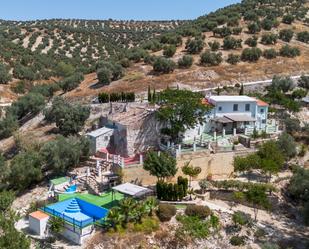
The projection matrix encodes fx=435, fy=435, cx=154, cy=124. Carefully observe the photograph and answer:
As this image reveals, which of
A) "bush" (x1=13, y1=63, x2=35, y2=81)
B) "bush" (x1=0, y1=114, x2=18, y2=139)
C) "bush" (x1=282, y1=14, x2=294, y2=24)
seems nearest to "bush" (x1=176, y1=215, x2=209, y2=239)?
"bush" (x1=0, y1=114, x2=18, y2=139)

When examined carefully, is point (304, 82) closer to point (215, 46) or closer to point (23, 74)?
point (215, 46)

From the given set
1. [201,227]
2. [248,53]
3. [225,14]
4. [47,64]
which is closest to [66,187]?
[201,227]

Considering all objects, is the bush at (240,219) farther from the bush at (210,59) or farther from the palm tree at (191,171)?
the bush at (210,59)

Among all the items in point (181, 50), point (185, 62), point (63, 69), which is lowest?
point (63, 69)

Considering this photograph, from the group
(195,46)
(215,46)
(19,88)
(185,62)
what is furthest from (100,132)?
(215,46)

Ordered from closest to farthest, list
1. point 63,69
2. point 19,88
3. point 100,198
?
1. point 100,198
2. point 19,88
3. point 63,69

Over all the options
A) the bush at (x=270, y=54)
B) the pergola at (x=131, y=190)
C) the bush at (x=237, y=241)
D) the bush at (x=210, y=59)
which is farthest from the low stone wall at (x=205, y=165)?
the bush at (x=270, y=54)

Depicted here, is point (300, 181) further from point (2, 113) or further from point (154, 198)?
point (2, 113)
